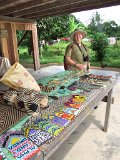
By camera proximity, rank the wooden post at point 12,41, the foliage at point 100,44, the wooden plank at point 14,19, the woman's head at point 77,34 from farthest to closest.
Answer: the foliage at point 100,44 < the wooden post at point 12,41 < the wooden plank at point 14,19 < the woman's head at point 77,34

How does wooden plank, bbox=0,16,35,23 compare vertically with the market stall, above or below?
above

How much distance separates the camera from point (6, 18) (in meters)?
6.11

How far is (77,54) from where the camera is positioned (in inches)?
127

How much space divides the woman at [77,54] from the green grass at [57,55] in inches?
215

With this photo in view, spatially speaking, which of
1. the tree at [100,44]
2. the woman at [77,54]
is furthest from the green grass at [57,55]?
the woman at [77,54]

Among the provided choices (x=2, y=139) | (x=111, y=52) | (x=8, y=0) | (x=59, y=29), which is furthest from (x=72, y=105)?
(x=59, y=29)

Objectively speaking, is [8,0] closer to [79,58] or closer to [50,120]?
[79,58]

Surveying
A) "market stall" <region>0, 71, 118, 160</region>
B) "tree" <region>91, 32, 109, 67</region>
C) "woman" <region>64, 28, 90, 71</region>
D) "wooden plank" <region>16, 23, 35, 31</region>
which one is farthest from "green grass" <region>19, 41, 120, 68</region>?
"market stall" <region>0, 71, 118, 160</region>

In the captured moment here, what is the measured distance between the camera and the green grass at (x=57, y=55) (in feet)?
29.9

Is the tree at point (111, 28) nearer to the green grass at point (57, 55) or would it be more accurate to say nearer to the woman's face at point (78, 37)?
the green grass at point (57, 55)

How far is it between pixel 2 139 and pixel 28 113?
33 centimetres

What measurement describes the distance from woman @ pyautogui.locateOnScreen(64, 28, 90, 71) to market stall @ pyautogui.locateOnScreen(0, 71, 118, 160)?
3.87 feet

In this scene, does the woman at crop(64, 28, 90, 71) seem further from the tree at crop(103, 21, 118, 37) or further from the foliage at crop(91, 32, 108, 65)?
the tree at crop(103, 21, 118, 37)

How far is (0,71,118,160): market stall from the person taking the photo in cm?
96
